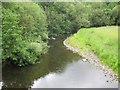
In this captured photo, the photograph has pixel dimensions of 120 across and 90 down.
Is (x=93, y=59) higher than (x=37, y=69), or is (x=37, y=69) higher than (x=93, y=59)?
(x=93, y=59)

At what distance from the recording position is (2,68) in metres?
38.9

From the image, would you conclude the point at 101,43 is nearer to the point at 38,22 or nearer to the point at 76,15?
the point at 38,22

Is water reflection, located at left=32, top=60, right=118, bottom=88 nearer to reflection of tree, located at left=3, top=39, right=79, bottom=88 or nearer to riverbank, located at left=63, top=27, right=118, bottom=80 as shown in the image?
riverbank, located at left=63, top=27, right=118, bottom=80

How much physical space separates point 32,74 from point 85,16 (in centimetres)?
3936

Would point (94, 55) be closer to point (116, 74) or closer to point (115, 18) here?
point (116, 74)

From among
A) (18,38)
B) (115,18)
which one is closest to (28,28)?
(18,38)

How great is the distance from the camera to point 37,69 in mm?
39531

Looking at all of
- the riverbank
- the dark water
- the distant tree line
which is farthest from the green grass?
the distant tree line

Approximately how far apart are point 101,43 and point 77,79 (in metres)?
15.4

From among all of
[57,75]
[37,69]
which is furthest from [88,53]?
[57,75]

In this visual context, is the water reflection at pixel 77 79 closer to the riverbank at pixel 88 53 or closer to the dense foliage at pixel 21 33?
the riverbank at pixel 88 53

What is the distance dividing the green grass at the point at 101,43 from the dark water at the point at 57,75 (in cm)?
235

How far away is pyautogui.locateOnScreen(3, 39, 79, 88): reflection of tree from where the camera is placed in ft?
114

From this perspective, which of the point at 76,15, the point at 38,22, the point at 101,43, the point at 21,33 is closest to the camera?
the point at 21,33
